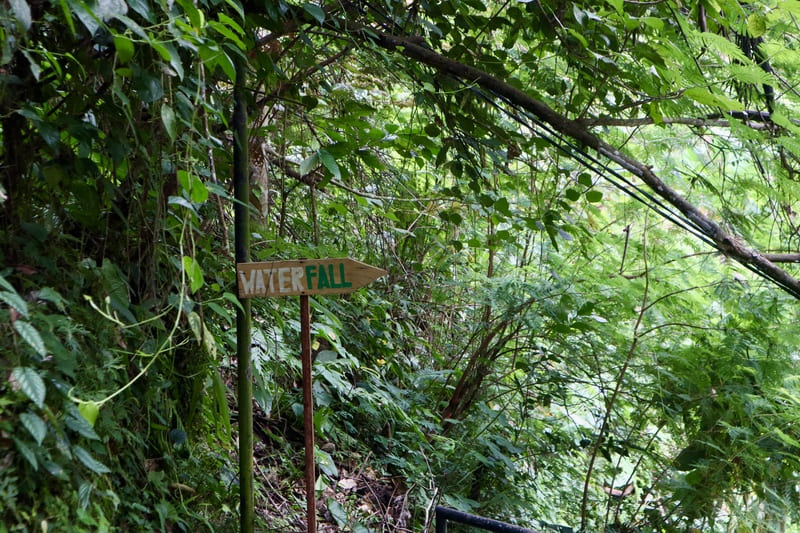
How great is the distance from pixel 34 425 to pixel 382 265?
2869mm

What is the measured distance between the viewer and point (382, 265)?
430 cm

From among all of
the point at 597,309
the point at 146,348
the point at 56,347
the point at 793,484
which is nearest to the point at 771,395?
the point at 793,484

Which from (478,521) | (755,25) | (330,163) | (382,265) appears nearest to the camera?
(478,521)

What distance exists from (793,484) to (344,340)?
2.47 metres

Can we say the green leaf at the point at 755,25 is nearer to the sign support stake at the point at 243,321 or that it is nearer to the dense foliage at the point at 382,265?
the dense foliage at the point at 382,265

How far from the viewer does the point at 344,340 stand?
4.08 meters

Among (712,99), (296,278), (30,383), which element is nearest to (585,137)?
(712,99)

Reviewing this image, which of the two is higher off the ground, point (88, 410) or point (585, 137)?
point (585, 137)

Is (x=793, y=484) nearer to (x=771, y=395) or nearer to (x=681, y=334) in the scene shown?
(x=771, y=395)

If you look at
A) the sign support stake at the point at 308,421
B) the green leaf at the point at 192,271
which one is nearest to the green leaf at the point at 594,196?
the sign support stake at the point at 308,421

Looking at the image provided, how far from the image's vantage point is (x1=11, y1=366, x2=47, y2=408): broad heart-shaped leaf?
148 cm

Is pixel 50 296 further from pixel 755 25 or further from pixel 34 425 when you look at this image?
pixel 755 25

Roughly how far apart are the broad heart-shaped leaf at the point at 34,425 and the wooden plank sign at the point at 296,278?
841 millimetres

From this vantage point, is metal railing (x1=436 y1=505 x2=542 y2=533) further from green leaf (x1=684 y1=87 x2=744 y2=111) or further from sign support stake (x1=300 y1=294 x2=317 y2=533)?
green leaf (x1=684 y1=87 x2=744 y2=111)
